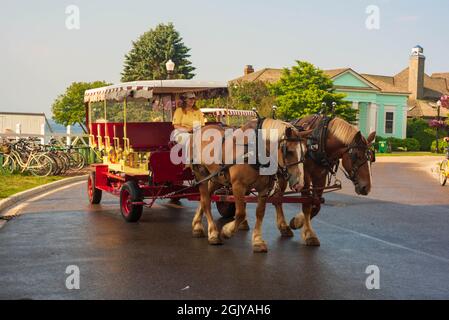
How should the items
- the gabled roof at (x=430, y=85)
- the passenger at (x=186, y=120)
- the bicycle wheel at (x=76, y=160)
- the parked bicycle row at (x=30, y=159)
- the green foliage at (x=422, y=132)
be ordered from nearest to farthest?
the passenger at (x=186, y=120) < the parked bicycle row at (x=30, y=159) < the bicycle wheel at (x=76, y=160) < the green foliage at (x=422, y=132) < the gabled roof at (x=430, y=85)

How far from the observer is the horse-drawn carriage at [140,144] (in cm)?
1044

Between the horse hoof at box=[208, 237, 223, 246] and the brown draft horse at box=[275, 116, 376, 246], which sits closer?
the brown draft horse at box=[275, 116, 376, 246]

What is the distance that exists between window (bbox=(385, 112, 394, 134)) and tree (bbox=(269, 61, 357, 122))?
40.2ft

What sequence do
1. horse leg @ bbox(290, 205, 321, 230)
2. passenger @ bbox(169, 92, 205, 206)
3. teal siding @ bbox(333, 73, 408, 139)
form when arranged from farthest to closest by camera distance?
teal siding @ bbox(333, 73, 408, 139)
passenger @ bbox(169, 92, 205, 206)
horse leg @ bbox(290, 205, 321, 230)

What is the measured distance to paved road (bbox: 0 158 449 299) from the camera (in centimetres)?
627

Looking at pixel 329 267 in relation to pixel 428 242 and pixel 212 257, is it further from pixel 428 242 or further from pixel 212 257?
pixel 428 242

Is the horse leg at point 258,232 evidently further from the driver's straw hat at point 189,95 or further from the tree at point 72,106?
the tree at point 72,106

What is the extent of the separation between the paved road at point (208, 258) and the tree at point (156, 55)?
1790 inches

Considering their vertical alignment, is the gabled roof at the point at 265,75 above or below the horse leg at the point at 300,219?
above

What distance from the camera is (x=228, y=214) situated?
1135cm

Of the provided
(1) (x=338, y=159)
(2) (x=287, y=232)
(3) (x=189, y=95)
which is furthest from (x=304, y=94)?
(1) (x=338, y=159)

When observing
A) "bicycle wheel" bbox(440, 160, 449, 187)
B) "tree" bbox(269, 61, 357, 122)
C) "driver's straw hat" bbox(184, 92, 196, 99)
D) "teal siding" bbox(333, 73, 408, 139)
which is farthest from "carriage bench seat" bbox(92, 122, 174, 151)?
"teal siding" bbox(333, 73, 408, 139)

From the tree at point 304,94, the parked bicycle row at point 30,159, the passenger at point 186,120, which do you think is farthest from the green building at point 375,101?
the passenger at point 186,120

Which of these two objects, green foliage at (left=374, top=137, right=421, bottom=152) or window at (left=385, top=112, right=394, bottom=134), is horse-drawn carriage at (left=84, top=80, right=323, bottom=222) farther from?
window at (left=385, top=112, right=394, bottom=134)
